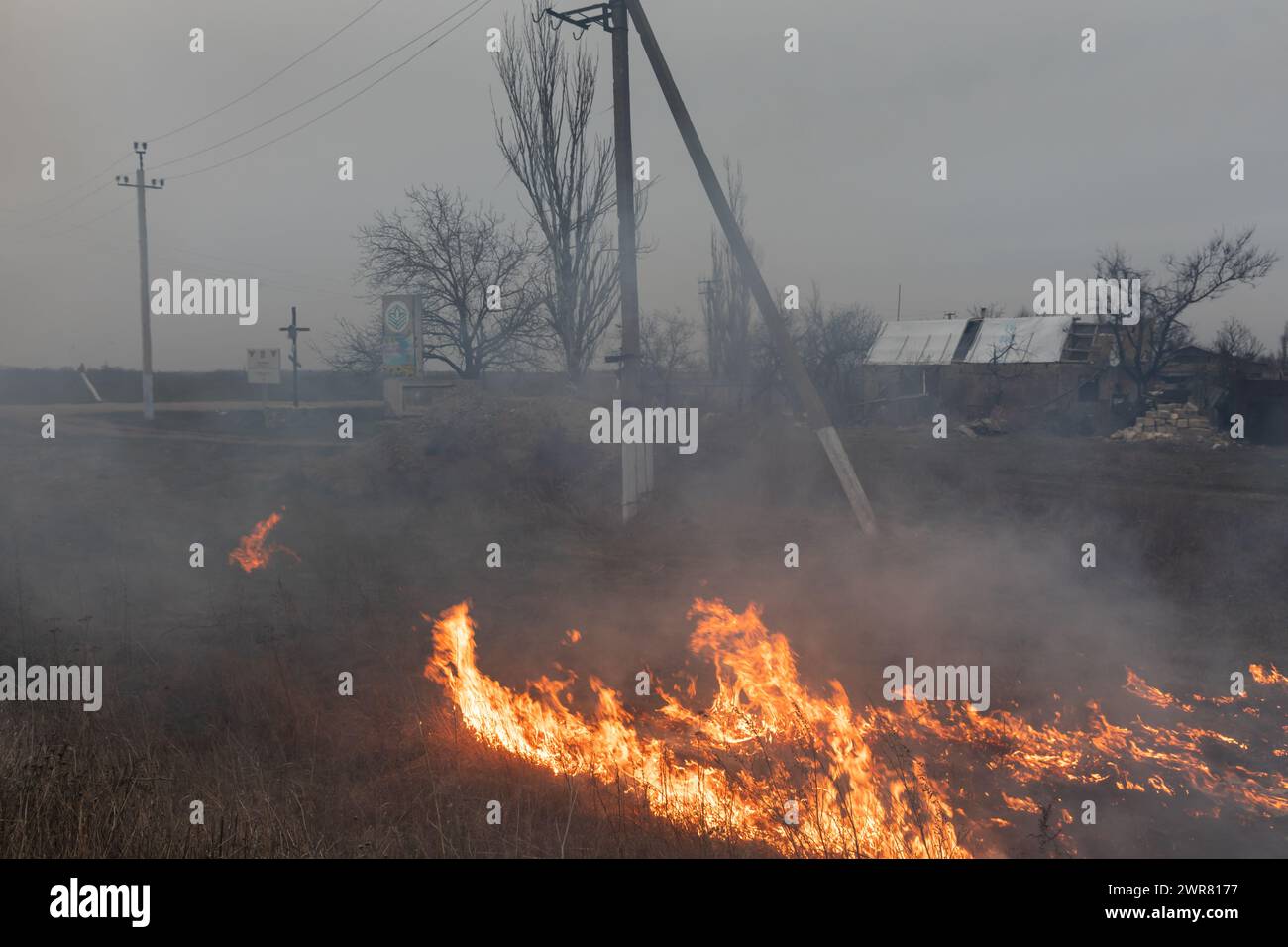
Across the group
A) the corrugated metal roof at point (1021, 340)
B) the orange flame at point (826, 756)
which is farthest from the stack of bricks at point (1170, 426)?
the orange flame at point (826, 756)

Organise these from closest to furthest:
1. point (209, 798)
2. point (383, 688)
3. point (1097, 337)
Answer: point (209, 798) < point (383, 688) < point (1097, 337)

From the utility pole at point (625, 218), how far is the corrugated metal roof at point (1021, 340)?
2763cm

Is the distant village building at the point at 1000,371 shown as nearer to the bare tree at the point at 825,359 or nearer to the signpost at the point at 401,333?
the bare tree at the point at 825,359

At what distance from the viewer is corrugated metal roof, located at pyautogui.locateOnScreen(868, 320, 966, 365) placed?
128ft

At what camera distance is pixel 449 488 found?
15.0m

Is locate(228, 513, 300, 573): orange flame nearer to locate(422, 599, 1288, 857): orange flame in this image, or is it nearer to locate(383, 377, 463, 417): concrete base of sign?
locate(422, 599, 1288, 857): orange flame

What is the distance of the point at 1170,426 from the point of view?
1040 inches

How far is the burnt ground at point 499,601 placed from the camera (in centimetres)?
574

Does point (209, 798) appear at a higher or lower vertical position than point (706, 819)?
higher

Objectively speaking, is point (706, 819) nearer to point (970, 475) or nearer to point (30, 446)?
point (970, 475)

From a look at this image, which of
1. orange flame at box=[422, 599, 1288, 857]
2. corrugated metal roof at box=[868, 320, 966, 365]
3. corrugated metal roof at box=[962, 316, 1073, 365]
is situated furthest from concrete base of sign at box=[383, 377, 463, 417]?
corrugated metal roof at box=[962, 316, 1073, 365]

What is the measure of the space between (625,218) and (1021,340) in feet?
98.9
